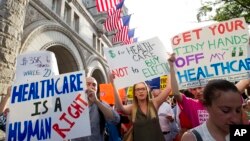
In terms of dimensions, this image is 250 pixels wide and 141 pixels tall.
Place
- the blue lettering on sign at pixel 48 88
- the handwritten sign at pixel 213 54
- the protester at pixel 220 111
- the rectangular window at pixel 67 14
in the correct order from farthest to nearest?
the rectangular window at pixel 67 14, the handwritten sign at pixel 213 54, the blue lettering on sign at pixel 48 88, the protester at pixel 220 111

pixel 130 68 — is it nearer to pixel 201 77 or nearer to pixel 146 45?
pixel 146 45

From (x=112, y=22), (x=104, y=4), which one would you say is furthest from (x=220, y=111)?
(x=112, y=22)

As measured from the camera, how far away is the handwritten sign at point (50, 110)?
3365 mm

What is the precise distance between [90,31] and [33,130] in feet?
49.4

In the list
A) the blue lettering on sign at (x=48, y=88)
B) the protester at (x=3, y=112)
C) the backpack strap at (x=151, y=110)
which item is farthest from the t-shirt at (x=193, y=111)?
the protester at (x=3, y=112)

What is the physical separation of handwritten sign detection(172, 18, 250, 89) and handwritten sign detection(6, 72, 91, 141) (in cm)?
145

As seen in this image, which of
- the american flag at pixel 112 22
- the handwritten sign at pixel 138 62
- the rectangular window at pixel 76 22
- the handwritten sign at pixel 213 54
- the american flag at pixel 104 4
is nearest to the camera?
the handwritten sign at pixel 213 54

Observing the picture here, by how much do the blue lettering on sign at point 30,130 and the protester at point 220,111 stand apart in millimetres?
2254

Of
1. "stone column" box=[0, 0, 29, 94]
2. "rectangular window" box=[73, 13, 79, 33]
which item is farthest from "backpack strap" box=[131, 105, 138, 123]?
"rectangular window" box=[73, 13, 79, 33]

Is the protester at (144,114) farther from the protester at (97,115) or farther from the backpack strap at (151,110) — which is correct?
the protester at (97,115)

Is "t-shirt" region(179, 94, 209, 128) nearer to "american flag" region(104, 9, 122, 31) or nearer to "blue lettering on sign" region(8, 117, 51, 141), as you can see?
"blue lettering on sign" region(8, 117, 51, 141)

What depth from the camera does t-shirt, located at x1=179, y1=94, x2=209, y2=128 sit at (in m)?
3.22

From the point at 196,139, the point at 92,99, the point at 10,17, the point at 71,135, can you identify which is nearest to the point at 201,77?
the point at 92,99

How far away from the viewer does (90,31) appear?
59.2ft
